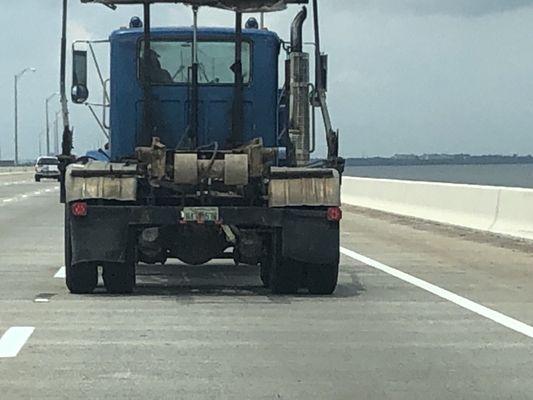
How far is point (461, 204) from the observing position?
28.2m

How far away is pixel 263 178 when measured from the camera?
13.5m

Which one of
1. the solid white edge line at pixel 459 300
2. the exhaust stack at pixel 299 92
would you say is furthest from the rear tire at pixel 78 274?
the solid white edge line at pixel 459 300

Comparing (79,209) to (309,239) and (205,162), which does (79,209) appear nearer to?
(205,162)

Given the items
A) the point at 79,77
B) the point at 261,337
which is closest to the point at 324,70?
the point at 79,77

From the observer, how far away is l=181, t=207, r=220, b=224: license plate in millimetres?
13203

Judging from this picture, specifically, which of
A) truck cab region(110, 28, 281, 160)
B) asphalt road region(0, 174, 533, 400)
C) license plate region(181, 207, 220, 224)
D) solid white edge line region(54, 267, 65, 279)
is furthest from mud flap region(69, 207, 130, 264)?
solid white edge line region(54, 267, 65, 279)

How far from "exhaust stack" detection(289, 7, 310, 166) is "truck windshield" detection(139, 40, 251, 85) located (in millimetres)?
568

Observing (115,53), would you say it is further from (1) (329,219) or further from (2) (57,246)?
(2) (57,246)

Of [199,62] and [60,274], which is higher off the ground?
[199,62]

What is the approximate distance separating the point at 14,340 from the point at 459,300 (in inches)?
208

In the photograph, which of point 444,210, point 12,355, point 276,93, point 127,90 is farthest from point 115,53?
point 444,210

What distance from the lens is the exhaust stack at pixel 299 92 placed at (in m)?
14.5

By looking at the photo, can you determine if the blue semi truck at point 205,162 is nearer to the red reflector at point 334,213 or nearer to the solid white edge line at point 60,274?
the red reflector at point 334,213

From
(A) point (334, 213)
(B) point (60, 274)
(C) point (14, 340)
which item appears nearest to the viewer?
(C) point (14, 340)
